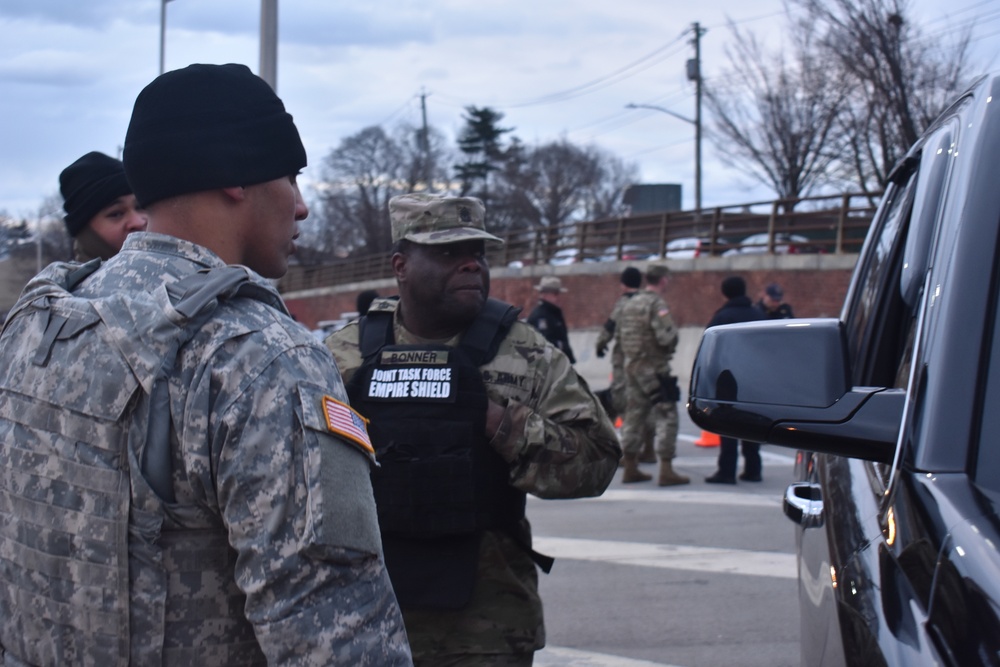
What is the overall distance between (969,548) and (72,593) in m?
1.27

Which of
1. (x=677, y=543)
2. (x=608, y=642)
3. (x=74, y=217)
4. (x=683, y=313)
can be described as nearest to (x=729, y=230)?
(x=683, y=313)

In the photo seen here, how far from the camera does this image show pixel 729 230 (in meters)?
27.7

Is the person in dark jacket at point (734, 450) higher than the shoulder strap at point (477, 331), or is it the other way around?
the shoulder strap at point (477, 331)

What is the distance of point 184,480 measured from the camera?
1734 mm

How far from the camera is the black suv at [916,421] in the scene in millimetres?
1473

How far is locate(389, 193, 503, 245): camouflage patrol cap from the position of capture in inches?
138

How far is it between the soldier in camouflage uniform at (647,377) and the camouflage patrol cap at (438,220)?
673 cm

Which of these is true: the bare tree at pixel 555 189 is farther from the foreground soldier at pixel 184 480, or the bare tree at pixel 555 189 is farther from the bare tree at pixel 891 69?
the foreground soldier at pixel 184 480

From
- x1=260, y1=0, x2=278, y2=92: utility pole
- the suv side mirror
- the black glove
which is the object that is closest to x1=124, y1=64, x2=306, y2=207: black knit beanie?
the suv side mirror

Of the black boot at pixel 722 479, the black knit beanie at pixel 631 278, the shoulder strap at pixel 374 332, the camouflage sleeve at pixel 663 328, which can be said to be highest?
the shoulder strap at pixel 374 332

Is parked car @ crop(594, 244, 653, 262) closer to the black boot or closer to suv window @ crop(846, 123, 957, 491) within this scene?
the black boot

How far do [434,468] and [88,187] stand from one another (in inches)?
62.9

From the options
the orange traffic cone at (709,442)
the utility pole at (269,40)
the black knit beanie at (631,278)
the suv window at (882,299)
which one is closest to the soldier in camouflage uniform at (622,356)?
the black knit beanie at (631,278)

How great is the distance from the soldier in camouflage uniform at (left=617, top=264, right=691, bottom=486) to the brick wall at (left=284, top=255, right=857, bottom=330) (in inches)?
508
